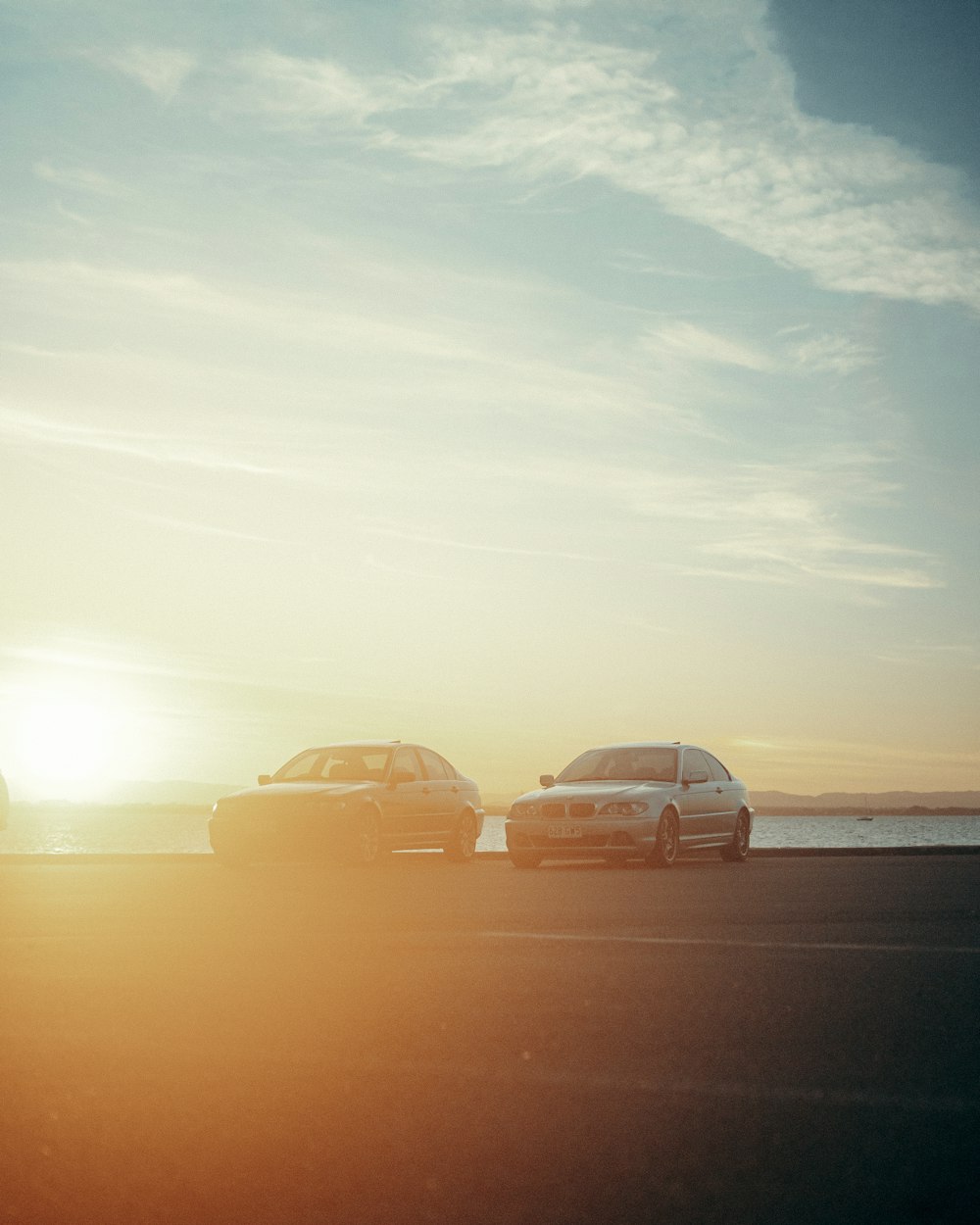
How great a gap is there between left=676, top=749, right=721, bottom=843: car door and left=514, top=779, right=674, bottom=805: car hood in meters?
0.42

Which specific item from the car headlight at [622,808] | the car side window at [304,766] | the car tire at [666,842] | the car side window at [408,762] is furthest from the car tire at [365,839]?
the car tire at [666,842]

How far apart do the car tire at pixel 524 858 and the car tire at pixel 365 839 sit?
1.90m

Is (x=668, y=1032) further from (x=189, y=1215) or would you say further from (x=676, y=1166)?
(x=189, y=1215)

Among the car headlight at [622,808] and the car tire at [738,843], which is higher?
the car headlight at [622,808]

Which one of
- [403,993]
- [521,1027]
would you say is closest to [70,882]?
A: [403,993]

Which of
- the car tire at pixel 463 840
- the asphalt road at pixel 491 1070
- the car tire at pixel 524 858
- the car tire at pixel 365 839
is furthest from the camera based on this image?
the car tire at pixel 463 840

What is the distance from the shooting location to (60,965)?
27.3 ft

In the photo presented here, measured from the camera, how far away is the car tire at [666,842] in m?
19.0

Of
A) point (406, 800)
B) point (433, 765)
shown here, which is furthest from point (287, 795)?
point (433, 765)

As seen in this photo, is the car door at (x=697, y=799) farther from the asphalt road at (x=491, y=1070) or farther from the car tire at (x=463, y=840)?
the asphalt road at (x=491, y=1070)

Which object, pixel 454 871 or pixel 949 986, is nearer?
pixel 949 986

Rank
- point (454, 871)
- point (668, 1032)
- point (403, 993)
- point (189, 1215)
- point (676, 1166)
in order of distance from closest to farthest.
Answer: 1. point (189, 1215)
2. point (676, 1166)
3. point (668, 1032)
4. point (403, 993)
5. point (454, 871)

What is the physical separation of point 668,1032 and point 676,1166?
215cm

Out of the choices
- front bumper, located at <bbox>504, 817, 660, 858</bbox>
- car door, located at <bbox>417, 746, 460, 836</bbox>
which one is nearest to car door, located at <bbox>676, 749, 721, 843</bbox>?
front bumper, located at <bbox>504, 817, 660, 858</bbox>
